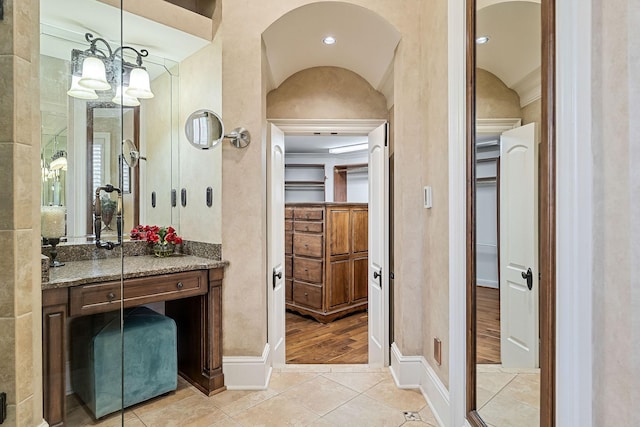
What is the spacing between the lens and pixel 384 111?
10.2ft

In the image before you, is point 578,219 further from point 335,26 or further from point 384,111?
point 384,111

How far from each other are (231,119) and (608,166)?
2.00 m

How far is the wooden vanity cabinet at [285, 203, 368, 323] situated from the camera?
185 inches

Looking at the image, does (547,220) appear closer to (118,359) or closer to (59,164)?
(118,359)

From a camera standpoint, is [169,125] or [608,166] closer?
[608,166]

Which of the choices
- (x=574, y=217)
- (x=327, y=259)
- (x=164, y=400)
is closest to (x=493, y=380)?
(x=574, y=217)

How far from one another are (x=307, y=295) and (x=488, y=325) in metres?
3.62

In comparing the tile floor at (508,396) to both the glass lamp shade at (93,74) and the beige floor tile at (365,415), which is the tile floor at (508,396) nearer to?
the beige floor tile at (365,415)

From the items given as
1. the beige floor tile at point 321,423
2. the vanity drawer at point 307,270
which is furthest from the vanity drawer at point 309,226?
the beige floor tile at point 321,423

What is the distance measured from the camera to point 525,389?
1.12 metres

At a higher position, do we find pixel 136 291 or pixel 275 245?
pixel 275 245

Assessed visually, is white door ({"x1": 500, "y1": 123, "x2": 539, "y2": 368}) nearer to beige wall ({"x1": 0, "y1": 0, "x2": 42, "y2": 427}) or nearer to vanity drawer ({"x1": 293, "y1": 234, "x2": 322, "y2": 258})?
beige wall ({"x1": 0, "y1": 0, "x2": 42, "y2": 427})

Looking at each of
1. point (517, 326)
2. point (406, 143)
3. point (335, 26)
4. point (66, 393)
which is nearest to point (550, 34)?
point (517, 326)

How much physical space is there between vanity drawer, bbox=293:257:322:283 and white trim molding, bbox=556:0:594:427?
3888 millimetres
